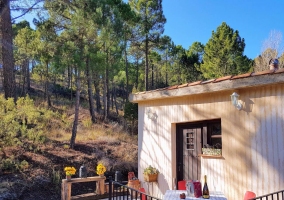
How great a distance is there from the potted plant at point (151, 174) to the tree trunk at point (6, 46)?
5613 mm

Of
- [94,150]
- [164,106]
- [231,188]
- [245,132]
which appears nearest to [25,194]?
[94,150]

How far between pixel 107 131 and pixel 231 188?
926cm

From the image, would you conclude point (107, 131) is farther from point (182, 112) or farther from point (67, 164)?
point (182, 112)

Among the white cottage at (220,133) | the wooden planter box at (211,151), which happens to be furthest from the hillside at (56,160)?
the wooden planter box at (211,151)

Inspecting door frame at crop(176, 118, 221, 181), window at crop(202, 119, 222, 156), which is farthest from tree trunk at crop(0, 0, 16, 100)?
window at crop(202, 119, 222, 156)

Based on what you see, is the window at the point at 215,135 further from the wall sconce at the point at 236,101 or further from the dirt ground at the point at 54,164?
the dirt ground at the point at 54,164

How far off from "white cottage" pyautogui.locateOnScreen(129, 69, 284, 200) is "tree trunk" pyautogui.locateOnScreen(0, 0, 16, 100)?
4691 millimetres

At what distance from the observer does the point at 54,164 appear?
871cm

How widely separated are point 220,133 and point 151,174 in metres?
1.95

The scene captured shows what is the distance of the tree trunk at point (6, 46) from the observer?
28.0ft

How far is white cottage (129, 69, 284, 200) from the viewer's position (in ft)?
13.5

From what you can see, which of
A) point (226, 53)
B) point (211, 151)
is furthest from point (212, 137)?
point (226, 53)

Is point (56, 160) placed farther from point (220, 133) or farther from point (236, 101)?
point (236, 101)

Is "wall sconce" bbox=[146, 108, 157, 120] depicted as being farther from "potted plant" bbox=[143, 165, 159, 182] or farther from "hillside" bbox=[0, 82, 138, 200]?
"hillside" bbox=[0, 82, 138, 200]
